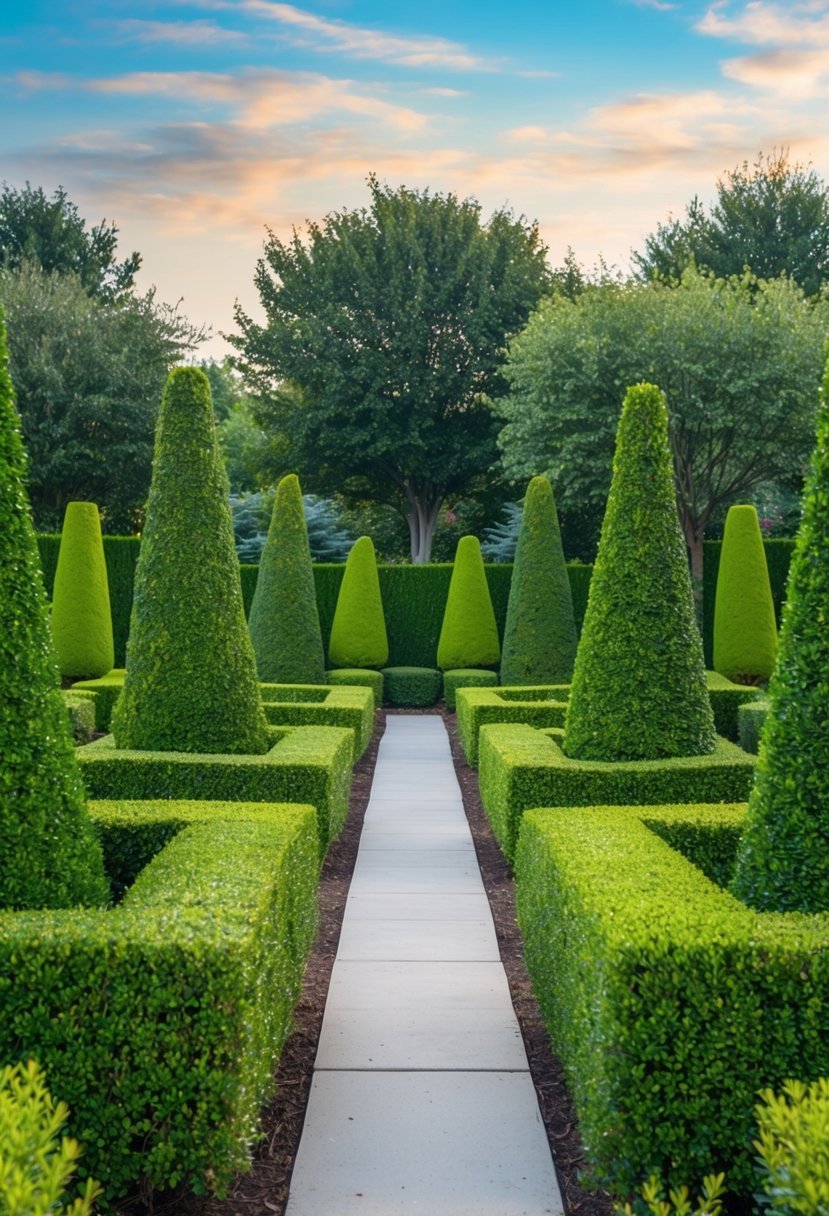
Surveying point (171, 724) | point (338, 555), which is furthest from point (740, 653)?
point (338, 555)

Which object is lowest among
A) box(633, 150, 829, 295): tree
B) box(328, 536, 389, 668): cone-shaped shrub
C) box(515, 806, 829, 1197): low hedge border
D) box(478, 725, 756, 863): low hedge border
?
box(328, 536, 389, 668): cone-shaped shrub

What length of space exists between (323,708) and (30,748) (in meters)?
8.57

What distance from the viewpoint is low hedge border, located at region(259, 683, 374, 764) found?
1290 centimetres

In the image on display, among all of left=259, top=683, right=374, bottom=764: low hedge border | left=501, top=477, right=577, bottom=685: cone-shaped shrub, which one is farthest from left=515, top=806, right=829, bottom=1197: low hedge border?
left=501, top=477, right=577, bottom=685: cone-shaped shrub

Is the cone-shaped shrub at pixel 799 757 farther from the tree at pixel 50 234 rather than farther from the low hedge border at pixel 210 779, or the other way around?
the tree at pixel 50 234

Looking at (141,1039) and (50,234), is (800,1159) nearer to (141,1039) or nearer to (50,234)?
(141,1039)

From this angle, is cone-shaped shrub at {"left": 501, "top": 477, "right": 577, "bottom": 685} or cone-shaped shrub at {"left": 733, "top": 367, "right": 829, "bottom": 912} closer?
cone-shaped shrub at {"left": 733, "top": 367, "right": 829, "bottom": 912}

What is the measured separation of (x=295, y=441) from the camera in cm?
3438

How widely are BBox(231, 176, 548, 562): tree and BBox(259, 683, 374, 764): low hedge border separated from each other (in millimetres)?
18596

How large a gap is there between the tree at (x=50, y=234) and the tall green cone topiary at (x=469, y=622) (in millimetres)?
20962

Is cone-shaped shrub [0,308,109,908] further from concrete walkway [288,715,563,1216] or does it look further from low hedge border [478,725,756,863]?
low hedge border [478,725,756,863]

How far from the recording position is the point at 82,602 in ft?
60.6

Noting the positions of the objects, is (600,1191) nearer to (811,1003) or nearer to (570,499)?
(811,1003)

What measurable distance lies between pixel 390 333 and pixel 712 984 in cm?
3237
